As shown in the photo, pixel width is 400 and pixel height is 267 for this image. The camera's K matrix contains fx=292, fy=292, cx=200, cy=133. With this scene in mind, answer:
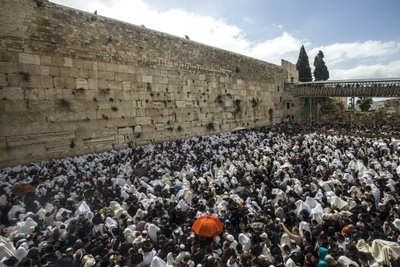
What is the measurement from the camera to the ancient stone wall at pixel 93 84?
930 centimetres

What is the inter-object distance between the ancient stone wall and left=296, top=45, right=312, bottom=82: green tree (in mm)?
21992

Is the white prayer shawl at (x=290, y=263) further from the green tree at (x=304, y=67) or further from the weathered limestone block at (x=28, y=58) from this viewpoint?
the green tree at (x=304, y=67)

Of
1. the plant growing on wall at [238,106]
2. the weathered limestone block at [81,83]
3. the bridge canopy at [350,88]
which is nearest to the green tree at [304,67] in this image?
the bridge canopy at [350,88]

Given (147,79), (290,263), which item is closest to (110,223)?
(290,263)

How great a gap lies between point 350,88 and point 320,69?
1828cm

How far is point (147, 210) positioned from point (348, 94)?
1971cm

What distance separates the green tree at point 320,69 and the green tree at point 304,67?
1.81 meters

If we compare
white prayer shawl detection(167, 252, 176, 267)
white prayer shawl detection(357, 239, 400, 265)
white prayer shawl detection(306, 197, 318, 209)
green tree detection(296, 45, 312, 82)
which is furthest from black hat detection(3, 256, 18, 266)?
green tree detection(296, 45, 312, 82)

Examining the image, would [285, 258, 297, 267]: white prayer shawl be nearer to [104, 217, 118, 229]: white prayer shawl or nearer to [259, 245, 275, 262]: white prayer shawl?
[259, 245, 275, 262]: white prayer shawl

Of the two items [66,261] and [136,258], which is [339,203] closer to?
[136,258]

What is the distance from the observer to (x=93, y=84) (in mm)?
11438

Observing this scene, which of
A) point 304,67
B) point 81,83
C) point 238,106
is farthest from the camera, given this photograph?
point 304,67

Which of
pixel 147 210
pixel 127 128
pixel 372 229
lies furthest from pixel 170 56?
pixel 372 229

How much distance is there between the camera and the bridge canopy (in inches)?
760
